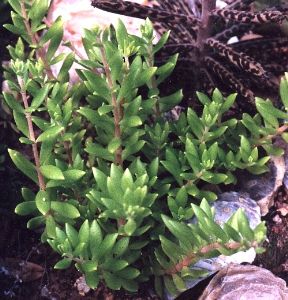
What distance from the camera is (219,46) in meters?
2.11

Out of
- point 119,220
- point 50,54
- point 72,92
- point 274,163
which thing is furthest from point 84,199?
point 274,163

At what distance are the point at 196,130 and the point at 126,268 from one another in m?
0.49

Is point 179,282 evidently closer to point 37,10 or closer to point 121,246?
point 121,246

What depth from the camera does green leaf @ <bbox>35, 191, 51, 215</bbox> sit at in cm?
163

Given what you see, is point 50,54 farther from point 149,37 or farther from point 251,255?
point 251,255

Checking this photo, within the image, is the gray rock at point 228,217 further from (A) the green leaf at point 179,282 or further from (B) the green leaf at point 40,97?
(B) the green leaf at point 40,97

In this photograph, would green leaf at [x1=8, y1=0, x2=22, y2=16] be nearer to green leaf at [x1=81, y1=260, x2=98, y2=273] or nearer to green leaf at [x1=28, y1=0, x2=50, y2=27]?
green leaf at [x1=28, y1=0, x2=50, y2=27]

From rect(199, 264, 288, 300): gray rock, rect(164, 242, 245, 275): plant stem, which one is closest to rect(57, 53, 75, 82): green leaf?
rect(164, 242, 245, 275): plant stem

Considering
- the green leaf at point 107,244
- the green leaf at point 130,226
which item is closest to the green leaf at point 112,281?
the green leaf at point 107,244

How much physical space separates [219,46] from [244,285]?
89cm

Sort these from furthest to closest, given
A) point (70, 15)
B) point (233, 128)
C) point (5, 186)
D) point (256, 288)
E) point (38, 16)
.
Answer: point (70, 15) < point (5, 186) < point (233, 128) < point (38, 16) < point (256, 288)

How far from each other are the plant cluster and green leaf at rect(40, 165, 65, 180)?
70 cm

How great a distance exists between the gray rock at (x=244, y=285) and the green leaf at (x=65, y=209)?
1.65ft

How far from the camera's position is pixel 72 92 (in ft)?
6.43
